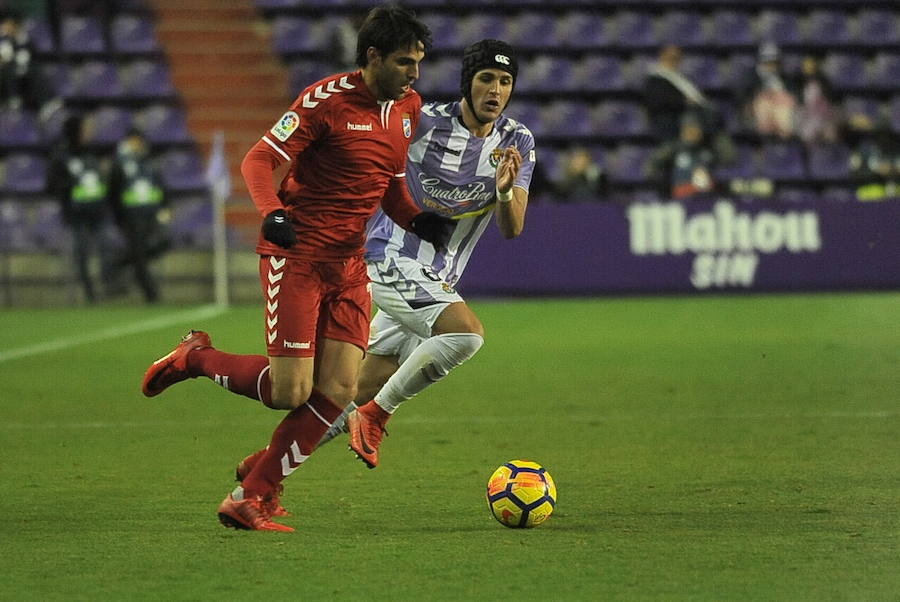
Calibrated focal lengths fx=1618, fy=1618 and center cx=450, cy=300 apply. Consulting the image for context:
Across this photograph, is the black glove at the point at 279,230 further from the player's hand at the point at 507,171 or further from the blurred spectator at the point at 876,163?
the blurred spectator at the point at 876,163

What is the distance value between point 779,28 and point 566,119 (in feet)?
11.5

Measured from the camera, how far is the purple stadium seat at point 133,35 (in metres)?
22.5

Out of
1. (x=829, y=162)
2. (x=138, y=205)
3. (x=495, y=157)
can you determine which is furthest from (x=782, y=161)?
(x=495, y=157)

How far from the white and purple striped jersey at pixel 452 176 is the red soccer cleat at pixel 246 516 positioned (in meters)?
1.84

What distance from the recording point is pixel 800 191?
69.6 ft

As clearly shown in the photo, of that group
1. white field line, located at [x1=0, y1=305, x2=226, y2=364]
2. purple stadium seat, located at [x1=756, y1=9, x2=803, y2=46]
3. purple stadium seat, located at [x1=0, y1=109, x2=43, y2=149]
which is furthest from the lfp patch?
purple stadium seat, located at [x1=756, y1=9, x2=803, y2=46]

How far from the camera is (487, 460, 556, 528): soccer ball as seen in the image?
5.88 m

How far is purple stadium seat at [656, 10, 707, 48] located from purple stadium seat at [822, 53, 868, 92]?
1776mm

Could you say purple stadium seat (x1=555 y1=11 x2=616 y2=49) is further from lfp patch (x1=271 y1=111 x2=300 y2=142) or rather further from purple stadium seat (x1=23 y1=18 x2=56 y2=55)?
lfp patch (x1=271 y1=111 x2=300 y2=142)

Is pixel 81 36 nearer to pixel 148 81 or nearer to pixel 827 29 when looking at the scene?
pixel 148 81

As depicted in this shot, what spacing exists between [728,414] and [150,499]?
394cm

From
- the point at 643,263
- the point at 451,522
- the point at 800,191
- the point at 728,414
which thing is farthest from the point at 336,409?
the point at 800,191

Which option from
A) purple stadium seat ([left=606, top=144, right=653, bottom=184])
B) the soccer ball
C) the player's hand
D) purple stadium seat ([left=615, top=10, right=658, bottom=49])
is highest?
the player's hand

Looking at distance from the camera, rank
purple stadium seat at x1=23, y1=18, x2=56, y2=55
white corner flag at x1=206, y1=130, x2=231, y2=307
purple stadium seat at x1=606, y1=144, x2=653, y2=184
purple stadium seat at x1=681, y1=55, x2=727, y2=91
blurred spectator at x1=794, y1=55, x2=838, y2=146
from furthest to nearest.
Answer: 1. purple stadium seat at x1=23, y1=18, x2=56, y2=55
2. purple stadium seat at x1=681, y1=55, x2=727, y2=91
3. purple stadium seat at x1=606, y1=144, x2=653, y2=184
4. blurred spectator at x1=794, y1=55, x2=838, y2=146
5. white corner flag at x1=206, y1=130, x2=231, y2=307
